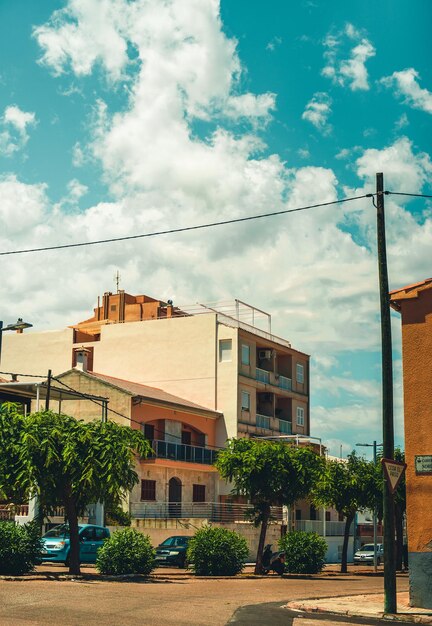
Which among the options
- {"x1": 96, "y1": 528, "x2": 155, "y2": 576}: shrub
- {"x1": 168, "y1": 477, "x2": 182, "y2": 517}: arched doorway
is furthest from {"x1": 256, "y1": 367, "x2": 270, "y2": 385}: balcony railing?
{"x1": 96, "y1": 528, "x2": 155, "y2": 576}: shrub

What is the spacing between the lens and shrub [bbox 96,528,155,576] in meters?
27.8

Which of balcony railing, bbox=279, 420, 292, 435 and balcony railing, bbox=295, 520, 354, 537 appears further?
balcony railing, bbox=279, 420, 292, 435

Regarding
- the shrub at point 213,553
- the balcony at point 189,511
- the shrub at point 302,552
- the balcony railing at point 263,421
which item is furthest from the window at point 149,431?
the shrub at point 213,553

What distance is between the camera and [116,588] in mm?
22844

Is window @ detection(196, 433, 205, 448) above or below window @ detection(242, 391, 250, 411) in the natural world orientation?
below

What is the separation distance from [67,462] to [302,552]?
13977mm

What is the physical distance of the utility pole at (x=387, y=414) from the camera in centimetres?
1878

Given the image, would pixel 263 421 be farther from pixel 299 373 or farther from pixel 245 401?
pixel 299 373

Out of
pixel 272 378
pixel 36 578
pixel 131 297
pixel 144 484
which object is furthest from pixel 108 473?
pixel 131 297

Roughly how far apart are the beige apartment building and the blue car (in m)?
23.7

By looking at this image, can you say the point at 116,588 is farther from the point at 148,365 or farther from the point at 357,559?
the point at 148,365

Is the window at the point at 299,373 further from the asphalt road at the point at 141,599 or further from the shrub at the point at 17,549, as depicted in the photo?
the shrub at the point at 17,549

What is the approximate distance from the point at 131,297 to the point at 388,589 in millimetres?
55730

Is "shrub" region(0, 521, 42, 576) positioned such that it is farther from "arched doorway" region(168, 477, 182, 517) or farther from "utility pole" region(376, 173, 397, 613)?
"arched doorway" region(168, 477, 182, 517)
